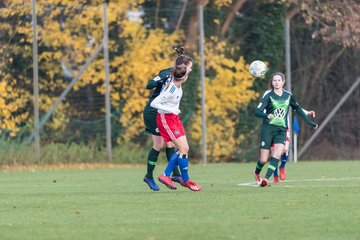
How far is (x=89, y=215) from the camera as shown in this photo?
10570 mm

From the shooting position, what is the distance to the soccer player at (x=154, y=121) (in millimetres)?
14391

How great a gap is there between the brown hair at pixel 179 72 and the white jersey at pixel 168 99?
12cm

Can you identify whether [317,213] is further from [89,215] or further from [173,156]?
[173,156]

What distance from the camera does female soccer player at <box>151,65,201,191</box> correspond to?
46.5 feet

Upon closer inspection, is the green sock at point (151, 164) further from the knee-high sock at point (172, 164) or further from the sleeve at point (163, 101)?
the sleeve at point (163, 101)

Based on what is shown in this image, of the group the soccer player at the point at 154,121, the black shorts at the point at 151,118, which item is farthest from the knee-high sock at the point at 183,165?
the black shorts at the point at 151,118

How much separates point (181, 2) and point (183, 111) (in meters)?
3.04

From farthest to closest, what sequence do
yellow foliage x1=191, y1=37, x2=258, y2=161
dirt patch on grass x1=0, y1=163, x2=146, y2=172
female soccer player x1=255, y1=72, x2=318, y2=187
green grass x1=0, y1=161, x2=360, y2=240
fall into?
yellow foliage x1=191, y1=37, x2=258, y2=161, dirt patch on grass x1=0, y1=163, x2=146, y2=172, female soccer player x1=255, y1=72, x2=318, y2=187, green grass x1=0, y1=161, x2=360, y2=240

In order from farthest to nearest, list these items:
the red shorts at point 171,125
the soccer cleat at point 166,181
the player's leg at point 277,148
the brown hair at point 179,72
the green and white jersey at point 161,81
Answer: the player's leg at point 277,148 < the green and white jersey at point 161,81 < the red shorts at point 171,125 < the soccer cleat at point 166,181 < the brown hair at point 179,72

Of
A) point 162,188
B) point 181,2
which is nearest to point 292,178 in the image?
point 162,188

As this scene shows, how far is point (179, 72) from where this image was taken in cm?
1412

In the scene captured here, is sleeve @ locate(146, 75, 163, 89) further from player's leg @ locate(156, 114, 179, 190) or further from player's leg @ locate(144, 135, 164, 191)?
player's leg @ locate(144, 135, 164, 191)

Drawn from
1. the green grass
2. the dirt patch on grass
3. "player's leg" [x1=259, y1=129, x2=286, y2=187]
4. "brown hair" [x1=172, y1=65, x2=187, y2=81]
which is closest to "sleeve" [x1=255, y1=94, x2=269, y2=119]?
"player's leg" [x1=259, y1=129, x2=286, y2=187]

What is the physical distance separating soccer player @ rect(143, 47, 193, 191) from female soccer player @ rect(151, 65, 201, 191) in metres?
0.20
